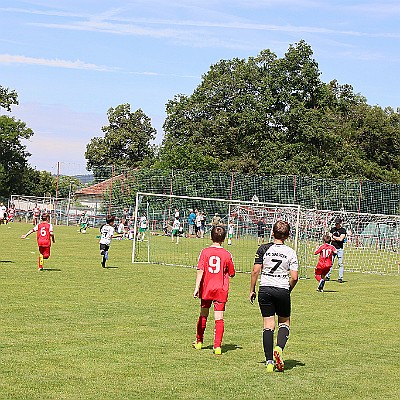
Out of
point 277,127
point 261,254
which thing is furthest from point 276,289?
point 277,127

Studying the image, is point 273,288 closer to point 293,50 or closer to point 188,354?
point 188,354

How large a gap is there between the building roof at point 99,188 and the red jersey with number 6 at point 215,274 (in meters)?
41.5

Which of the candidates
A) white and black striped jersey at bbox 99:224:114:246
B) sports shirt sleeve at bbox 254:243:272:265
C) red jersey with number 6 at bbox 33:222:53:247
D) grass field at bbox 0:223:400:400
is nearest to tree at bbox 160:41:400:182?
white and black striped jersey at bbox 99:224:114:246

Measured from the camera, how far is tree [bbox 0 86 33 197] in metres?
80.2

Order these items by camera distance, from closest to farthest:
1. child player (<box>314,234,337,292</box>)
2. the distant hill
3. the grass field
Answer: the grass field
child player (<box>314,234,337,292</box>)
the distant hill

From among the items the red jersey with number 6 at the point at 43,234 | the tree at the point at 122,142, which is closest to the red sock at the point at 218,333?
the red jersey with number 6 at the point at 43,234

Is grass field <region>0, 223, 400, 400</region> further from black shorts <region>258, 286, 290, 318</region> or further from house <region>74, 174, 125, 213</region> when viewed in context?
house <region>74, 174, 125, 213</region>

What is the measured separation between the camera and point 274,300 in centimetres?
952

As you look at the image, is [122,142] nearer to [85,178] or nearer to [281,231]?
[85,178]

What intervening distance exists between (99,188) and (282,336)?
4478cm

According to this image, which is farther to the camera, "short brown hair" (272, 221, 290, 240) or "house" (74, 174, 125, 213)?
"house" (74, 174, 125, 213)

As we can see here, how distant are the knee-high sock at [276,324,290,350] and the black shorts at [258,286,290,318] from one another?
0.16 m

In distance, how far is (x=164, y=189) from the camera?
51.8 meters

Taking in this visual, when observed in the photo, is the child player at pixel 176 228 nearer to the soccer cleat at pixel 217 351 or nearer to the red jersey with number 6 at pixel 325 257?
the red jersey with number 6 at pixel 325 257
